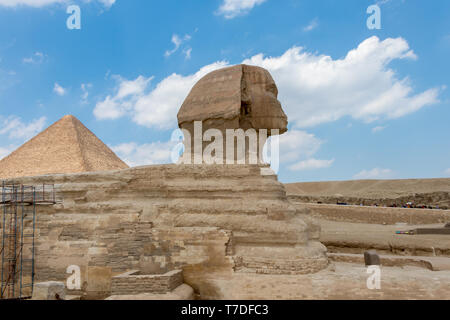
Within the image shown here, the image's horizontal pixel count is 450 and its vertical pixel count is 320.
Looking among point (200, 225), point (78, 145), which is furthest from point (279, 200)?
point (78, 145)

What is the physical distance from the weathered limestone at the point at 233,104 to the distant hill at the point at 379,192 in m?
23.8

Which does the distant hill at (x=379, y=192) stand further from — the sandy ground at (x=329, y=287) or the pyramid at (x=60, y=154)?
the sandy ground at (x=329, y=287)

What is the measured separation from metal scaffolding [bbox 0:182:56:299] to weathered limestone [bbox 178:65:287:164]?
389 cm

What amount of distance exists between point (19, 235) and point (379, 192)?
38607 millimetres

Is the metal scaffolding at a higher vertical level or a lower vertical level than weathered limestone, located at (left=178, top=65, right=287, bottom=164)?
lower

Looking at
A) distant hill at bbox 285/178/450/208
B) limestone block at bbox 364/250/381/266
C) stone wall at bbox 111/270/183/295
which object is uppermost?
distant hill at bbox 285/178/450/208

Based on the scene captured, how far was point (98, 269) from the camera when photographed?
7531 millimetres

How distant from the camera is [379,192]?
4000cm

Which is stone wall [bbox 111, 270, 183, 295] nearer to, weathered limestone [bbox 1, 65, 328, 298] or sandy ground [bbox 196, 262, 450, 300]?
weathered limestone [bbox 1, 65, 328, 298]

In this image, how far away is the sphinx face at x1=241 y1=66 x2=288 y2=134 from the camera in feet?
28.5

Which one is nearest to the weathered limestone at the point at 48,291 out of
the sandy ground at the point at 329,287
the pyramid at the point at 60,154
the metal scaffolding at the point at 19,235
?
the metal scaffolding at the point at 19,235

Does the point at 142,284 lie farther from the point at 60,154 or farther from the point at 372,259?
the point at 60,154

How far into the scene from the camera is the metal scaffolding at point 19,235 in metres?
8.23

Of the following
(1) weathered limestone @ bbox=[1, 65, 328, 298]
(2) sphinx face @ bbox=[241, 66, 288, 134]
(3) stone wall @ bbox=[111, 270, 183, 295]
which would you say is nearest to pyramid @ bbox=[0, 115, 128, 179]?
(1) weathered limestone @ bbox=[1, 65, 328, 298]
